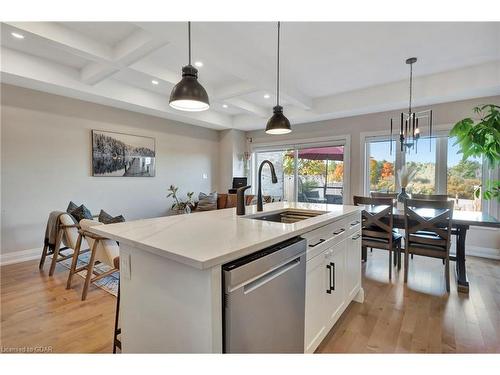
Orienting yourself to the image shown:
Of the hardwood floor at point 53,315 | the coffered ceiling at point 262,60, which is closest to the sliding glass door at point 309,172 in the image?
the coffered ceiling at point 262,60

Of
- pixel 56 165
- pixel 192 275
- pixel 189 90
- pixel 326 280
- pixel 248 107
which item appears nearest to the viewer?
pixel 192 275

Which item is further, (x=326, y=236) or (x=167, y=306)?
(x=326, y=236)

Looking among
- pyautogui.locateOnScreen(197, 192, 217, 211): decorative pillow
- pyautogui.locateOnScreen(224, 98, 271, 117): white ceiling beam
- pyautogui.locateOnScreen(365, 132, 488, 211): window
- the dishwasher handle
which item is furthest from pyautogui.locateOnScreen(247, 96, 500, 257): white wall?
the dishwasher handle

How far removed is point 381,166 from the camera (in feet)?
16.0

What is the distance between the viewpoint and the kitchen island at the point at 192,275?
983 millimetres

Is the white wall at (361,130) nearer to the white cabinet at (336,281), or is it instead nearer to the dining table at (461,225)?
the dining table at (461,225)

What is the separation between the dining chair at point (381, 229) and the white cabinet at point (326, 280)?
959 mm

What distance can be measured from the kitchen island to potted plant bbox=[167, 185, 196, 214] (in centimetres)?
349

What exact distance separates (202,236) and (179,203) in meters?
4.29

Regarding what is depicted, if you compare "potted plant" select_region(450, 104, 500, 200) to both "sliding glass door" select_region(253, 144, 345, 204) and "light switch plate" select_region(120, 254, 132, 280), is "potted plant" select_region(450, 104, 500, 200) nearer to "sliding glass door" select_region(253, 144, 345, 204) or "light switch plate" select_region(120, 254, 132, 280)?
"sliding glass door" select_region(253, 144, 345, 204)

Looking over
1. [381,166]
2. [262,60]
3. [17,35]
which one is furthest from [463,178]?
[17,35]

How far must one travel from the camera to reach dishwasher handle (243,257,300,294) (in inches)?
43.3

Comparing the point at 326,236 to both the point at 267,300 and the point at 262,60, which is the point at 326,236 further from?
the point at 262,60
